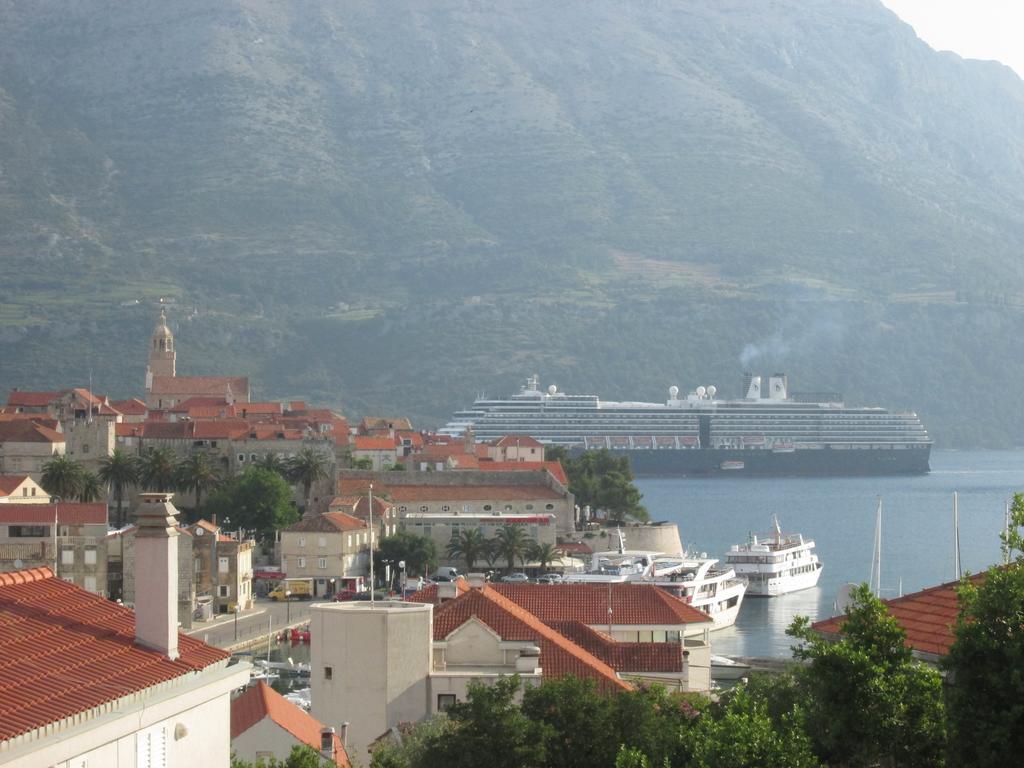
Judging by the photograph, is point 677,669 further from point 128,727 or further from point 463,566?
point 463,566

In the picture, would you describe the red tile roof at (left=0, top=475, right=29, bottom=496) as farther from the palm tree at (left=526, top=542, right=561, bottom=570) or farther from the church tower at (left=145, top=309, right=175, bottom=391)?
the church tower at (left=145, top=309, right=175, bottom=391)

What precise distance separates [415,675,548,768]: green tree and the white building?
6.68 metres

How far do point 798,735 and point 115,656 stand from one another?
16.0ft

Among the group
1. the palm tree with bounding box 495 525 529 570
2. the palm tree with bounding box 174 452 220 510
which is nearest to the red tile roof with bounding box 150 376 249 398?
the palm tree with bounding box 174 452 220 510

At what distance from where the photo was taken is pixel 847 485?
19388 cm

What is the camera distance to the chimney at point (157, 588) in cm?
1451

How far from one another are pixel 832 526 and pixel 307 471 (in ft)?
161

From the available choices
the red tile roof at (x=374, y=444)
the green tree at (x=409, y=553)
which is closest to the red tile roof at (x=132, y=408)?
the red tile roof at (x=374, y=444)

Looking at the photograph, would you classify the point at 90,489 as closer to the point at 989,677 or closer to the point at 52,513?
the point at 52,513

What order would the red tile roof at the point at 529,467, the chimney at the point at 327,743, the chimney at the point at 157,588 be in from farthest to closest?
1. the red tile roof at the point at 529,467
2. the chimney at the point at 327,743
3. the chimney at the point at 157,588

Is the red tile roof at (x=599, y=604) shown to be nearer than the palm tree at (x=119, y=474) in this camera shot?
Yes

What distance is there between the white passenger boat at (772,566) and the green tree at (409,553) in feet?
45.3

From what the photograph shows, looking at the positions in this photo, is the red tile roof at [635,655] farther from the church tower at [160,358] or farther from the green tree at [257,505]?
the church tower at [160,358]

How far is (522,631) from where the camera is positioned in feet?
102
